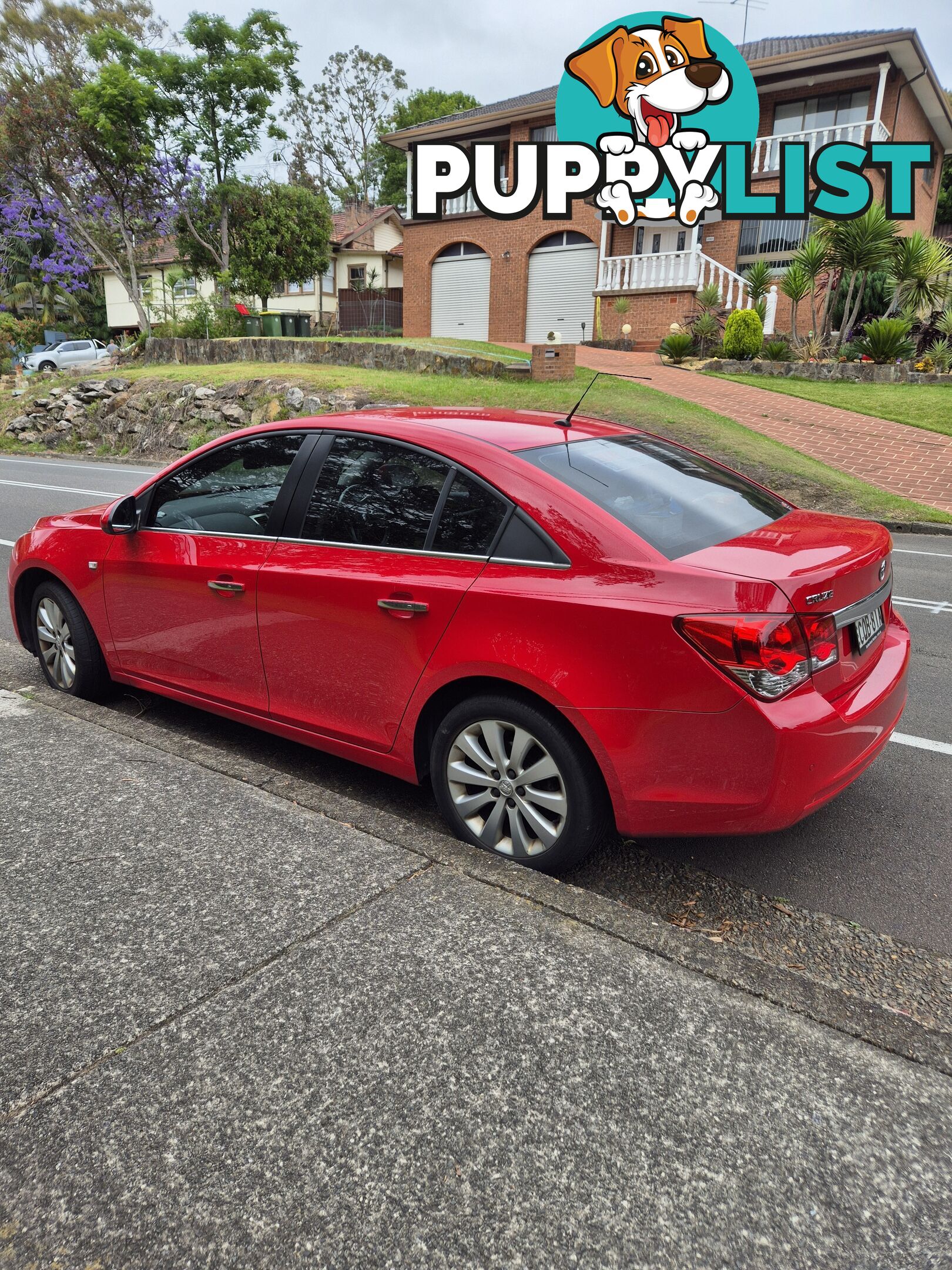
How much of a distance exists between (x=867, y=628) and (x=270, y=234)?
105ft

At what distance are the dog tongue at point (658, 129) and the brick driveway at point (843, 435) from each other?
30.4 feet

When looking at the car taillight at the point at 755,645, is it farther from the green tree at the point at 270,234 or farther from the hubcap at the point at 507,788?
the green tree at the point at 270,234

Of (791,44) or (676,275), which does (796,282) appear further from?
(791,44)

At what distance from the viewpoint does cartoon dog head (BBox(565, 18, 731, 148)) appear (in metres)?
24.5

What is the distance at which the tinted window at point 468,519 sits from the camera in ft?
10.8

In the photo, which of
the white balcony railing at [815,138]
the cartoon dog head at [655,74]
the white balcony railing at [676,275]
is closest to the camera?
the white balcony railing at [815,138]

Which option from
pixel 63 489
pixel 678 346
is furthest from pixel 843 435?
pixel 63 489

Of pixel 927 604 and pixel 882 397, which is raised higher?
pixel 882 397

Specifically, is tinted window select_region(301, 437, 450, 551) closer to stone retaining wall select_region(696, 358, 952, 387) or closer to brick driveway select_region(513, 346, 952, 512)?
brick driveway select_region(513, 346, 952, 512)

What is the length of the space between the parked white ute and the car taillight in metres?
39.1

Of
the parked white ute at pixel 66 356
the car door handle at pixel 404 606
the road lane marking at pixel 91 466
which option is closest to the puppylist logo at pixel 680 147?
the road lane marking at pixel 91 466

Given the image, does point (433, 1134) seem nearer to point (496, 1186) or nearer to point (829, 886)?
point (496, 1186)

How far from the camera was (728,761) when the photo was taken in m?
2.79

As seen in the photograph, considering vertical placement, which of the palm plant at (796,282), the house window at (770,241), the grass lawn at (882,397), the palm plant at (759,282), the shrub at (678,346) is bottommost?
the grass lawn at (882,397)
